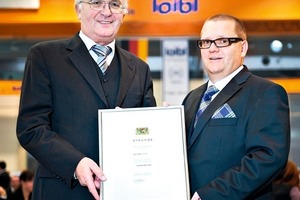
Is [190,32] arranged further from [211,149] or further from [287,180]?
[211,149]

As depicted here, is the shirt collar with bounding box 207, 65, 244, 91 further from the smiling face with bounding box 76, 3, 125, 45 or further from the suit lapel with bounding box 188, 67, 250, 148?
the smiling face with bounding box 76, 3, 125, 45

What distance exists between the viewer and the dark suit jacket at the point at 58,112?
288cm

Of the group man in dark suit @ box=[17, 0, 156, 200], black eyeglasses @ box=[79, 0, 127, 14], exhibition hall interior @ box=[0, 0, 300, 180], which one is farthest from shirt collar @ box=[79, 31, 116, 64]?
exhibition hall interior @ box=[0, 0, 300, 180]

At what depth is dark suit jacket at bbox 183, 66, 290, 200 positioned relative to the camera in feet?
9.20

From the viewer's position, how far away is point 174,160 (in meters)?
2.87

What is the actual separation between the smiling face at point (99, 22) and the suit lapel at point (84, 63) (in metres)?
0.07

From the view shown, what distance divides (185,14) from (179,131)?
4758 mm

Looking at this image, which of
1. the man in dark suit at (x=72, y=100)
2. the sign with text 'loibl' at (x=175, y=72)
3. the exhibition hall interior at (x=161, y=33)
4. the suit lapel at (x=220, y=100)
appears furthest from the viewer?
the sign with text 'loibl' at (x=175, y=72)

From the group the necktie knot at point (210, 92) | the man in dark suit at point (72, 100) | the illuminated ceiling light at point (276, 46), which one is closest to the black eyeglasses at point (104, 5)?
the man in dark suit at point (72, 100)

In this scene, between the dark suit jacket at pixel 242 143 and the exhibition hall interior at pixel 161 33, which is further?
the exhibition hall interior at pixel 161 33

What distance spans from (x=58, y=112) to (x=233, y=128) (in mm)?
757

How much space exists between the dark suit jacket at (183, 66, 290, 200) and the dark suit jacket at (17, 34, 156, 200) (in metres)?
0.41

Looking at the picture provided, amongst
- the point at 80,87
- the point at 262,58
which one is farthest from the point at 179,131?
the point at 262,58

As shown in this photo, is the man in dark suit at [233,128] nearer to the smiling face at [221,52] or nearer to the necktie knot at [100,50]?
the smiling face at [221,52]
